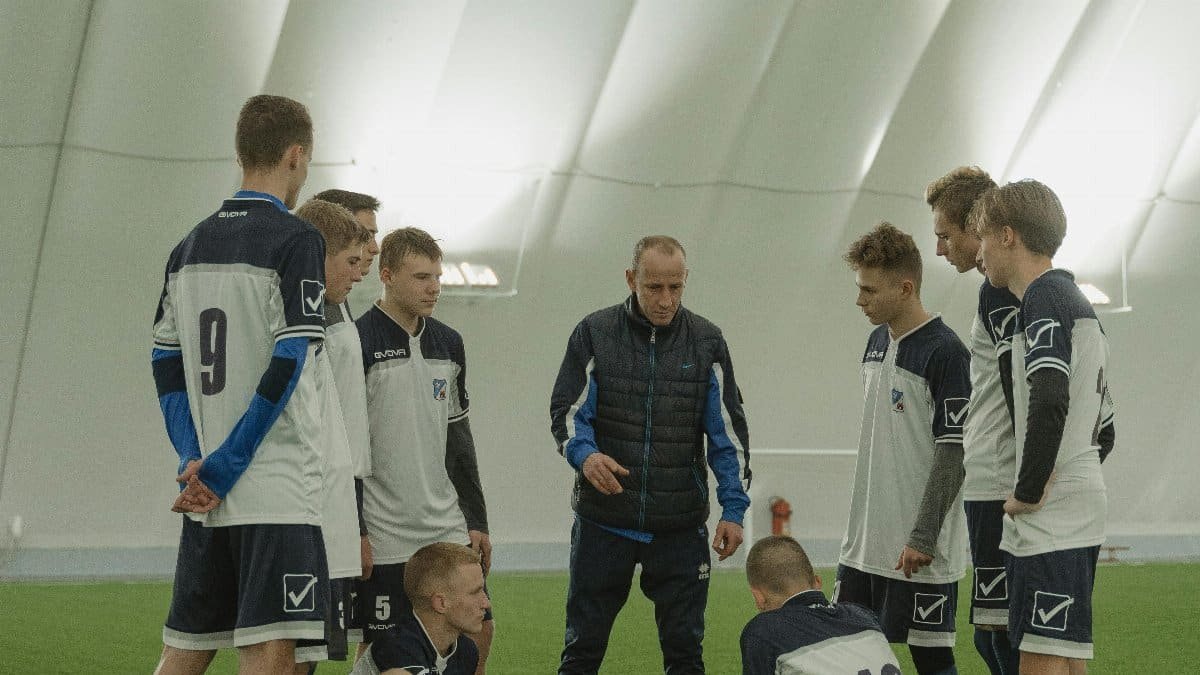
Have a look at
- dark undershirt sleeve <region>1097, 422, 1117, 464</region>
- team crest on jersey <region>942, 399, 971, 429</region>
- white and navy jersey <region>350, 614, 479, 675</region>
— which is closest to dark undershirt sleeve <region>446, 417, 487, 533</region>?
white and navy jersey <region>350, 614, 479, 675</region>

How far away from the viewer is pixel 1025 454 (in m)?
3.62

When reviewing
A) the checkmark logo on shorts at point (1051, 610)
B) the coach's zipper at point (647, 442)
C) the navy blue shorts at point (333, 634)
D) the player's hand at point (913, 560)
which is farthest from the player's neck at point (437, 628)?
the checkmark logo on shorts at point (1051, 610)

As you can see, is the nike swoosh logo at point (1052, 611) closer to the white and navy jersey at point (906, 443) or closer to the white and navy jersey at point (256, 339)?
the white and navy jersey at point (906, 443)

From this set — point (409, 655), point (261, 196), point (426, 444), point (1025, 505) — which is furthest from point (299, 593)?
point (1025, 505)

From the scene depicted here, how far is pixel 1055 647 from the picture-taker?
11.7 feet

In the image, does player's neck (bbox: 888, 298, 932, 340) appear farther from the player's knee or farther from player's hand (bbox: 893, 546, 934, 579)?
the player's knee

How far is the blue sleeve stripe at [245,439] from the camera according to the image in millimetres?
3350

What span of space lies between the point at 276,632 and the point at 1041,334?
6.87 feet

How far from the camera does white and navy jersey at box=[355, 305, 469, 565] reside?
467cm

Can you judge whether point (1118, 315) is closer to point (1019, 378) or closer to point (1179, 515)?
point (1179, 515)

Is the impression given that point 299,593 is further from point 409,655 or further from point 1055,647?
point 1055,647

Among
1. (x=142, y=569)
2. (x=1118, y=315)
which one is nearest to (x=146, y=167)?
(x=142, y=569)

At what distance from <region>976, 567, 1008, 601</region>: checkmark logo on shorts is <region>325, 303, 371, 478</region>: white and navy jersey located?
192cm

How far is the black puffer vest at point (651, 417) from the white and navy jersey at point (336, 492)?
975 mm
